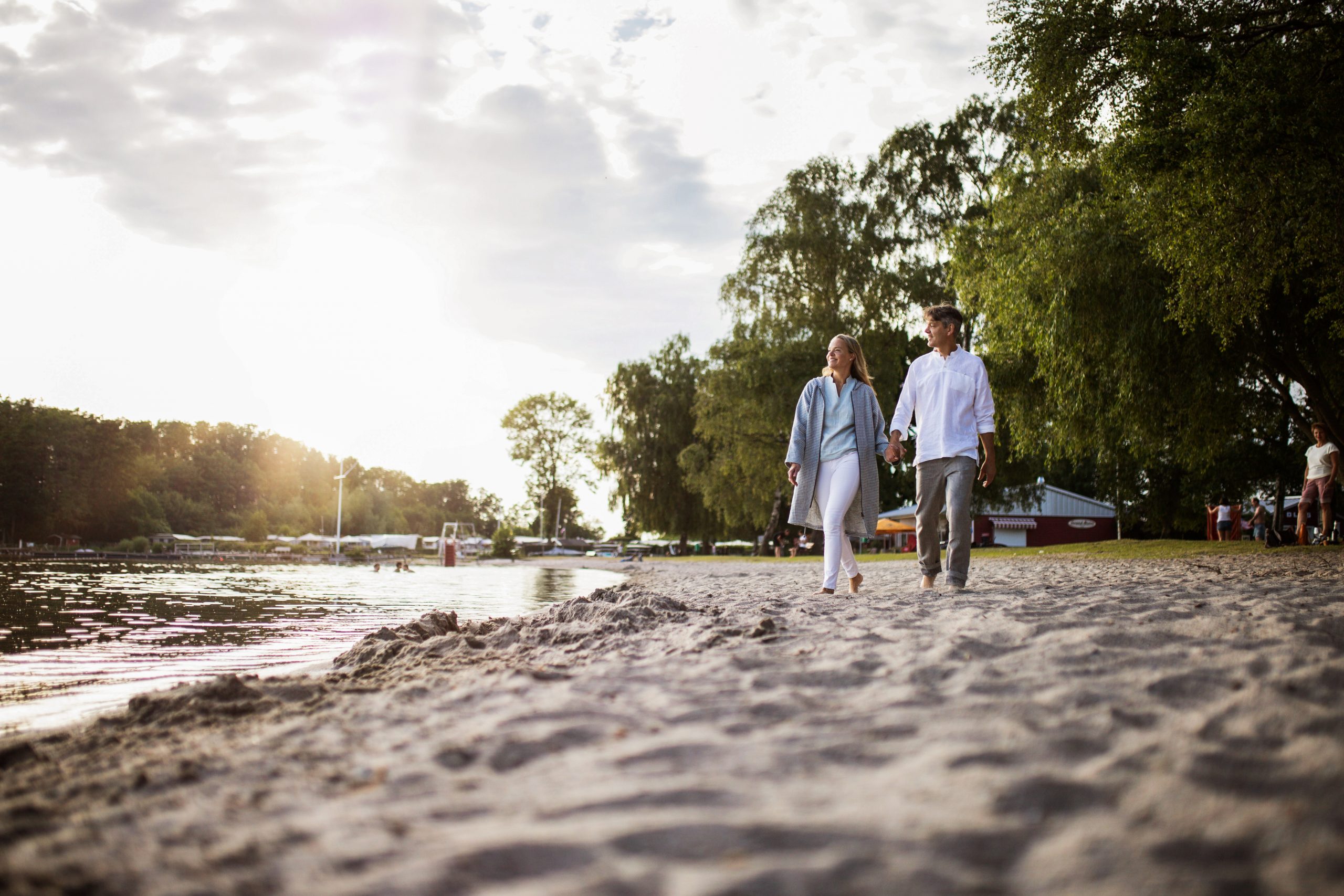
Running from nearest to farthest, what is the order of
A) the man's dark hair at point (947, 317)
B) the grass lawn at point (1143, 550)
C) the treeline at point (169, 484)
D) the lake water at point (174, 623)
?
the lake water at point (174, 623), the man's dark hair at point (947, 317), the grass lawn at point (1143, 550), the treeline at point (169, 484)

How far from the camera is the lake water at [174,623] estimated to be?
4.52 m

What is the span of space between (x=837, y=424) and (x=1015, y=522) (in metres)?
46.7

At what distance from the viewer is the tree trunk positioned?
98.1 ft

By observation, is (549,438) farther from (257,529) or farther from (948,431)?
(948,431)

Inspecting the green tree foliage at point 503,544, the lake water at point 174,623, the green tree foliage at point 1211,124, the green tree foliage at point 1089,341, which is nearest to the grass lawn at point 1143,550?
the green tree foliage at point 1089,341

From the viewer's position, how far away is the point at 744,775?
6.48 ft

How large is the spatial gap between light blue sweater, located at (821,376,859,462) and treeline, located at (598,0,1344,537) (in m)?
5.14

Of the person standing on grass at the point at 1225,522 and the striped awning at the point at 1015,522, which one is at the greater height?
the person standing on grass at the point at 1225,522

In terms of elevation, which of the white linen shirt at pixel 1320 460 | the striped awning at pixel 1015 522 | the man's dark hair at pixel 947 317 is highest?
the man's dark hair at pixel 947 317

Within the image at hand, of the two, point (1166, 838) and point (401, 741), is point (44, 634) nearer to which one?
point (401, 741)

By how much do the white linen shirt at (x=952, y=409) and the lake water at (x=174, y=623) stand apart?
4.72 m

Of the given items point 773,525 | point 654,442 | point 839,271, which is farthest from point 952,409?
point 654,442

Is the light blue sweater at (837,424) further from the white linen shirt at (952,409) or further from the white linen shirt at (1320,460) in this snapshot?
the white linen shirt at (1320,460)

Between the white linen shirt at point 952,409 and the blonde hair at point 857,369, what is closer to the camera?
the white linen shirt at point 952,409
